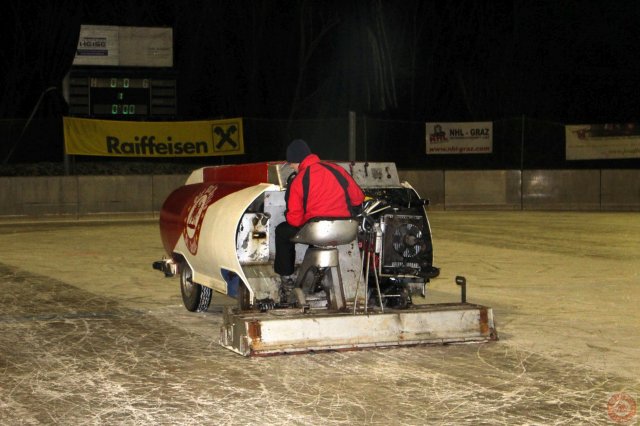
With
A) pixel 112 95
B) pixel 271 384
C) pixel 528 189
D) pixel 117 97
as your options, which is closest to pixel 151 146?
pixel 117 97

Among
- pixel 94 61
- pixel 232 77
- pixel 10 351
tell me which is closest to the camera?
pixel 10 351

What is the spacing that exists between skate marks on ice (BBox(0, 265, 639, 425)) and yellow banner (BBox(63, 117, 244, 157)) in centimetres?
1776

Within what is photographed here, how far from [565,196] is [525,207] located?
1285 mm

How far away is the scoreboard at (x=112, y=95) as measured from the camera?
1191 inches

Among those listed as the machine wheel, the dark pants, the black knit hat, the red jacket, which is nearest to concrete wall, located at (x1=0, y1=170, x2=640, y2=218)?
the machine wheel

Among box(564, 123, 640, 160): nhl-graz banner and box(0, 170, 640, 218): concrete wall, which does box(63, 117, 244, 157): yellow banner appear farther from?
box(564, 123, 640, 160): nhl-graz banner

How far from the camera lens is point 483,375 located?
7914 millimetres

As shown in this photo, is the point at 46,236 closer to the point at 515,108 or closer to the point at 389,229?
the point at 389,229

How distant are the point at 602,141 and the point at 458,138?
13.6 feet

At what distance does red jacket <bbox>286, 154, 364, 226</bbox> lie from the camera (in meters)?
8.96

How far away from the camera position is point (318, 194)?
8.98m

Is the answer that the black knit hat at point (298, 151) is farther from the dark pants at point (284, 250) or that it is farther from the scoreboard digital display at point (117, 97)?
the scoreboard digital display at point (117, 97)

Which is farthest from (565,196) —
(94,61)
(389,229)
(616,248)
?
(389,229)

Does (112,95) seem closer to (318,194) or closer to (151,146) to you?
(151,146)
